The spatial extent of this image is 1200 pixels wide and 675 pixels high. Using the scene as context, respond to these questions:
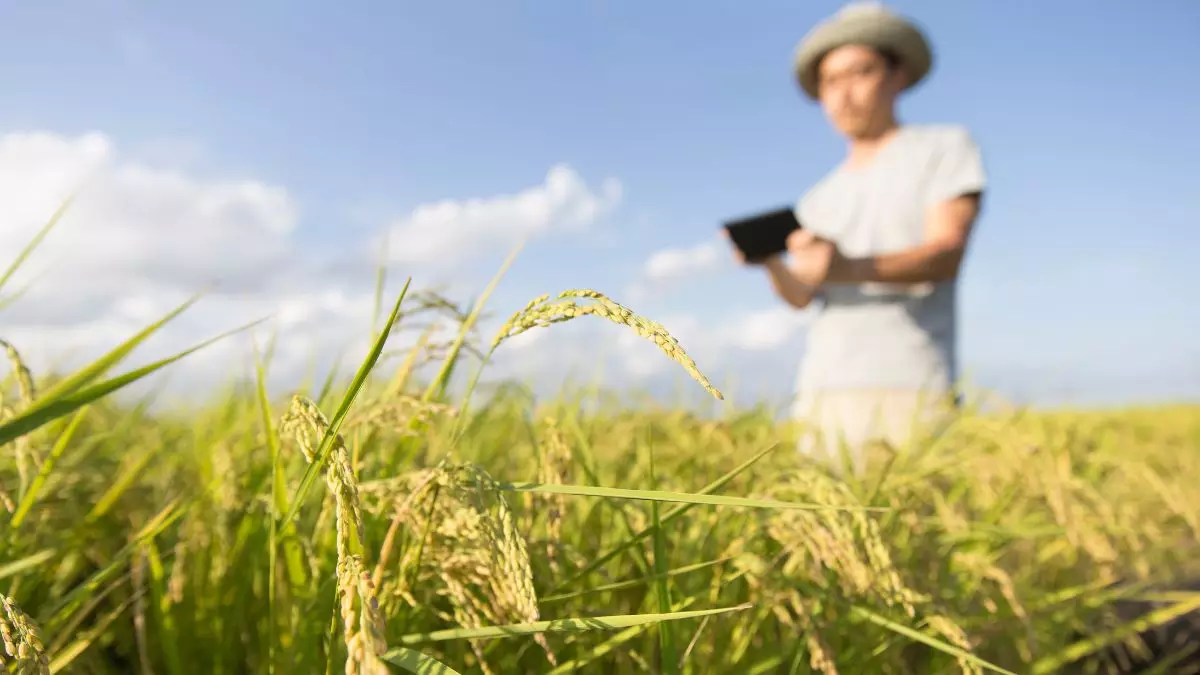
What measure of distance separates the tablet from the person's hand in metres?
0.05

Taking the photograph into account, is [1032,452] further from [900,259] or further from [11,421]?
[11,421]

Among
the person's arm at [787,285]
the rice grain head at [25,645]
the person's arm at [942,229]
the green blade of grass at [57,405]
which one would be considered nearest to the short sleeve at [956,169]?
the person's arm at [942,229]

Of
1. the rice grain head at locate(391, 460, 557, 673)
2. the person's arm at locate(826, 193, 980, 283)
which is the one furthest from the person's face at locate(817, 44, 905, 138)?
the rice grain head at locate(391, 460, 557, 673)

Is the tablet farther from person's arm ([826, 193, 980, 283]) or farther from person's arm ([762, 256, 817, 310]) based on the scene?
person's arm ([826, 193, 980, 283])

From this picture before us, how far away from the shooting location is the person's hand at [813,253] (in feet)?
10.1

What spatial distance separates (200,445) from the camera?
2156 millimetres

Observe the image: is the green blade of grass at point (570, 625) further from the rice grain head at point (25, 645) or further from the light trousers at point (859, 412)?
the light trousers at point (859, 412)

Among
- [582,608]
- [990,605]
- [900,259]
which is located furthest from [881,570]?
[900,259]

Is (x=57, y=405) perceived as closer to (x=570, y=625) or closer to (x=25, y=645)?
(x=25, y=645)

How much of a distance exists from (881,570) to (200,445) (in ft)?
5.88

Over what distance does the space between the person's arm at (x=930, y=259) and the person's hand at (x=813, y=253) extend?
0.16 feet

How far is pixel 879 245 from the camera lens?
3.61 metres

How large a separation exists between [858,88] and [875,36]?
0.24m

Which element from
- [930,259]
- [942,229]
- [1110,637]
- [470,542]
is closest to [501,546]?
[470,542]
